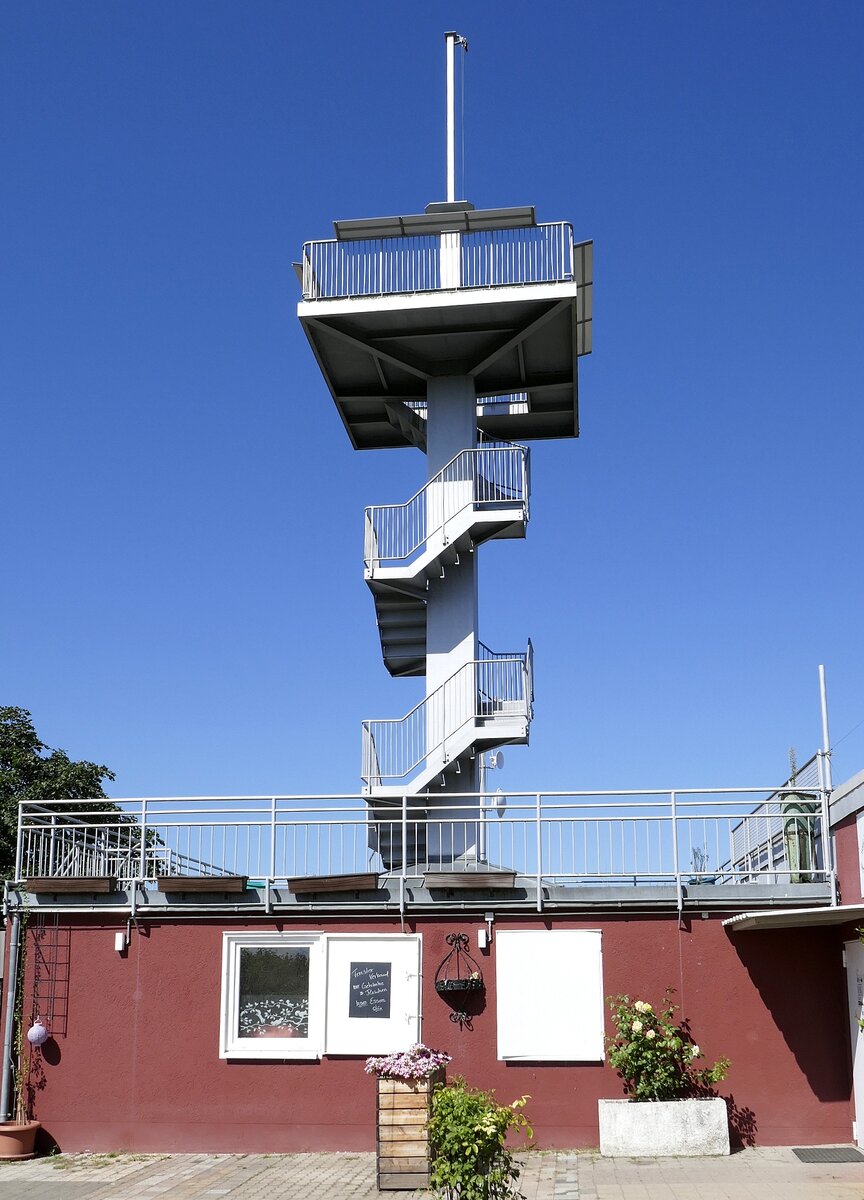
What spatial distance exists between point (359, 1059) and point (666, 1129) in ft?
11.0

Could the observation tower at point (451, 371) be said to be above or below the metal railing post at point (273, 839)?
above

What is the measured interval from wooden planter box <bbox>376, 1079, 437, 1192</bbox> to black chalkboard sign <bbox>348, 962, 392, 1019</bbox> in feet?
6.93

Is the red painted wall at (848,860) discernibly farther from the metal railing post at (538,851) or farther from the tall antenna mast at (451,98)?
the tall antenna mast at (451,98)

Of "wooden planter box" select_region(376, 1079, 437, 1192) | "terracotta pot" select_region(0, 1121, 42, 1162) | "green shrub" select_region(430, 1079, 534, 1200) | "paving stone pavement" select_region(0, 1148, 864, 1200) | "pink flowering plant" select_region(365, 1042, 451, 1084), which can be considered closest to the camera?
"green shrub" select_region(430, 1079, 534, 1200)

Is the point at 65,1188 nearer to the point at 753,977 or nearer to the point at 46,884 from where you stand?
the point at 46,884

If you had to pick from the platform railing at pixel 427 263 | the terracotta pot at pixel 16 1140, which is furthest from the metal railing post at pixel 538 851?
the platform railing at pixel 427 263

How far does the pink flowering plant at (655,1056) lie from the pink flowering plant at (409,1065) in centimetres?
225

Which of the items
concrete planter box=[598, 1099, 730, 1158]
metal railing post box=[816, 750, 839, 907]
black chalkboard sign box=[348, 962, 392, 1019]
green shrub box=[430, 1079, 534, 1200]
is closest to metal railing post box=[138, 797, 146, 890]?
black chalkboard sign box=[348, 962, 392, 1019]

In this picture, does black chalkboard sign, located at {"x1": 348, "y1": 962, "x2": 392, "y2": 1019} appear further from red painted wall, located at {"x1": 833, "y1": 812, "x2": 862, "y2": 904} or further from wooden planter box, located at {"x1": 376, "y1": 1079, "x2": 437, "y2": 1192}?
red painted wall, located at {"x1": 833, "y1": 812, "x2": 862, "y2": 904}

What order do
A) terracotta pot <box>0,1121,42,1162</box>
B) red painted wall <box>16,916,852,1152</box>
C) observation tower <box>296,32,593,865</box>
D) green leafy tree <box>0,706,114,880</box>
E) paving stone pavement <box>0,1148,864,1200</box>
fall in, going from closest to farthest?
paving stone pavement <box>0,1148,864,1200</box>
red painted wall <box>16,916,852,1152</box>
terracotta pot <box>0,1121,42,1162</box>
observation tower <box>296,32,593,865</box>
green leafy tree <box>0,706,114,880</box>

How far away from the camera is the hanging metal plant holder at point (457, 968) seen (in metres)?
14.5

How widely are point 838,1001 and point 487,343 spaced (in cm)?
1140

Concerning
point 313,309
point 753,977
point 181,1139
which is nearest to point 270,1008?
point 181,1139

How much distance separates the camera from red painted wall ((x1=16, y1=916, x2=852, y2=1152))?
14094mm
